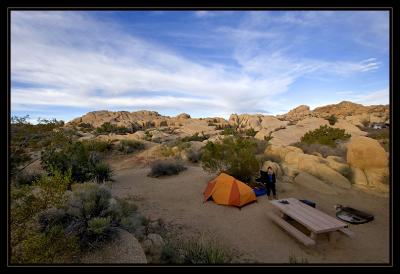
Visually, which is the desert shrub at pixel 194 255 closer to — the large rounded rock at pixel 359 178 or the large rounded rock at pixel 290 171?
the large rounded rock at pixel 290 171

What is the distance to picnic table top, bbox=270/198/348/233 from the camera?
21.5ft

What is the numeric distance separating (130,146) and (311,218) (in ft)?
65.5

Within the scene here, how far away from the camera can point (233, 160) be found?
41.1 feet

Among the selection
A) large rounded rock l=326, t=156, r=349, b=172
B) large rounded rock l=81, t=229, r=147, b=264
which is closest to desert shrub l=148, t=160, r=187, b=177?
large rounded rock l=326, t=156, r=349, b=172

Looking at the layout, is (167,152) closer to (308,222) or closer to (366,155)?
(366,155)

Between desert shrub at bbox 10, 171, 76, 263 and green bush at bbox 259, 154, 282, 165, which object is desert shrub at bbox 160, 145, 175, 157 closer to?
green bush at bbox 259, 154, 282, 165

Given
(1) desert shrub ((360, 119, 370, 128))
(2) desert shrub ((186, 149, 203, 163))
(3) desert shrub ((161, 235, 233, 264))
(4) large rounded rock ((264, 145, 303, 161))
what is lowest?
(3) desert shrub ((161, 235, 233, 264))

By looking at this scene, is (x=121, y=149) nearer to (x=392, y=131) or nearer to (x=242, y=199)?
(x=242, y=199)

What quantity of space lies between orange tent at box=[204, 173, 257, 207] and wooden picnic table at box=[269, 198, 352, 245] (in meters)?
1.34

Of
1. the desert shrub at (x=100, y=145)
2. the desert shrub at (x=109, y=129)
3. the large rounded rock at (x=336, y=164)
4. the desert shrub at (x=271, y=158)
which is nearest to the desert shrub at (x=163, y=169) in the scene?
the desert shrub at (x=271, y=158)

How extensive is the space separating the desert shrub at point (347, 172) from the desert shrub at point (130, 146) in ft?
59.4

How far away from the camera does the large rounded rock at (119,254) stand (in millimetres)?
4668

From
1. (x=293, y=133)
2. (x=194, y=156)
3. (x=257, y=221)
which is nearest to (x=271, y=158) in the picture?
(x=194, y=156)

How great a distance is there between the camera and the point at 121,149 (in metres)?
23.6
